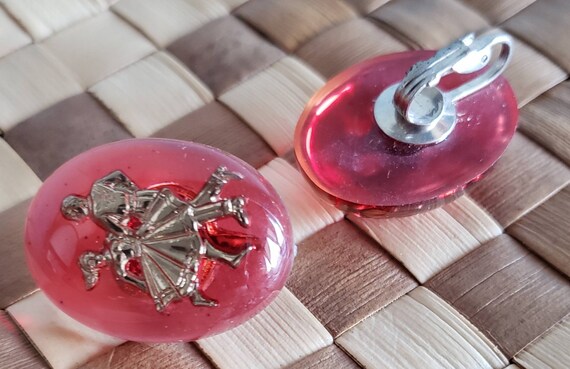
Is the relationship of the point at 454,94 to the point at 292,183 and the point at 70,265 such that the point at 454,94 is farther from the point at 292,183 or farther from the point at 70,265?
the point at 70,265

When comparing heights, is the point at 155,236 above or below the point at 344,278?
above

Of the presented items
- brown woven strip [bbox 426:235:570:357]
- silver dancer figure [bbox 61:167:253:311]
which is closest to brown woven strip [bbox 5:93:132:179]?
silver dancer figure [bbox 61:167:253:311]

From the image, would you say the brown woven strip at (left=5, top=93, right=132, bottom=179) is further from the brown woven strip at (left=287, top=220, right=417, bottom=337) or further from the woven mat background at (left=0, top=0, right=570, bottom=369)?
the brown woven strip at (left=287, top=220, right=417, bottom=337)

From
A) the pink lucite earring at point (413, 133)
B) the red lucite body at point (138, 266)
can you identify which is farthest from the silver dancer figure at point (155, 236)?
the pink lucite earring at point (413, 133)

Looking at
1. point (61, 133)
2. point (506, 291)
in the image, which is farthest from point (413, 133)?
point (61, 133)

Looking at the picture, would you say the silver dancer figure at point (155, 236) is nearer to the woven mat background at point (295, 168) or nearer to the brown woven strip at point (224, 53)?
the woven mat background at point (295, 168)

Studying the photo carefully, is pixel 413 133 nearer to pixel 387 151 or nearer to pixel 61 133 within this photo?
pixel 387 151

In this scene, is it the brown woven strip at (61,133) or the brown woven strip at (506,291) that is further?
the brown woven strip at (61,133)

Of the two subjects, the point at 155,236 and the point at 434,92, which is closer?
the point at 155,236
